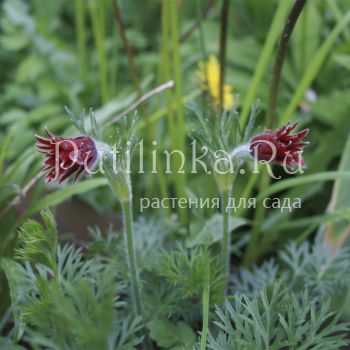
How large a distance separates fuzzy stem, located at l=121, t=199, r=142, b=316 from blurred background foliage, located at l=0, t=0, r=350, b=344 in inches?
7.1

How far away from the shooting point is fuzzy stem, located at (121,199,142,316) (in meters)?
0.75

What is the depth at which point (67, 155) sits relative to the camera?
66 centimetres

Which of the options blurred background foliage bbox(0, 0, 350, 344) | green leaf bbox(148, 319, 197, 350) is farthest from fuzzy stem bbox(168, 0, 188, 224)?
green leaf bbox(148, 319, 197, 350)

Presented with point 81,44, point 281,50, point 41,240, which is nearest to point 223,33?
point 281,50

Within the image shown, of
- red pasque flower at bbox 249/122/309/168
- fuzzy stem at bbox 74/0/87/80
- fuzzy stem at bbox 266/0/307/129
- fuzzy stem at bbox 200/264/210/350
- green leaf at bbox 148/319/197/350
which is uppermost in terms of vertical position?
fuzzy stem at bbox 74/0/87/80

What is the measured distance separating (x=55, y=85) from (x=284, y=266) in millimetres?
832

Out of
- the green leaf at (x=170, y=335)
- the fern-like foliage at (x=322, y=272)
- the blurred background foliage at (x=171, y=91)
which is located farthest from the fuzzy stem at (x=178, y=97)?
the green leaf at (x=170, y=335)

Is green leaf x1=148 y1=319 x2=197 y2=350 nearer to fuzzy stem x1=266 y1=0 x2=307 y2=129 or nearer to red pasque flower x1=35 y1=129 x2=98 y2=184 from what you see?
red pasque flower x1=35 y1=129 x2=98 y2=184

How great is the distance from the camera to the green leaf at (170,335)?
0.75m

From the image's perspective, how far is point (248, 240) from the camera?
118 cm

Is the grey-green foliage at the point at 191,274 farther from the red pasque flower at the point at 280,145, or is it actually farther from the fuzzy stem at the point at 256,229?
the fuzzy stem at the point at 256,229

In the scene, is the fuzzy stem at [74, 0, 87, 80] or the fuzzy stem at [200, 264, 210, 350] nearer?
the fuzzy stem at [200, 264, 210, 350]

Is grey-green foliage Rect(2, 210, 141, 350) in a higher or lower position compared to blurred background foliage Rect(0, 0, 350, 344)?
lower

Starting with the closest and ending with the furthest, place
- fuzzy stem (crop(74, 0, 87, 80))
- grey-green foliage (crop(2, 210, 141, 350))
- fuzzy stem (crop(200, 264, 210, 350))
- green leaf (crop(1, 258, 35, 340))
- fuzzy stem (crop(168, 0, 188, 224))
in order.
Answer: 1. grey-green foliage (crop(2, 210, 141, 350))
2. fuzzy stem (crop(200, 264, 210, 350))
3. green leaf (crop(1, 258, 35, 340))
4. fuzzy stem (crop(168, 0, 188, 224))
5. fuzzy stem (crop(74, 0, 87, 80))
